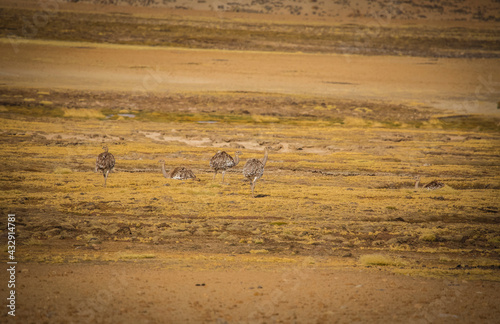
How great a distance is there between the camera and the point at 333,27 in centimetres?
8350

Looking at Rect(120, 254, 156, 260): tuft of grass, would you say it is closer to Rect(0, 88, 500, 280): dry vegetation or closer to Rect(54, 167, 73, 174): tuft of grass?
Rect(0, 88, 500, 280): dry vegetation

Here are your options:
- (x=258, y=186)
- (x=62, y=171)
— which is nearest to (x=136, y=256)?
(x=258, y=186)

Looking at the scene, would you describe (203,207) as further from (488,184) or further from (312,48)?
(312,48)

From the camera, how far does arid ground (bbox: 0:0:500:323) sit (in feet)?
32.0

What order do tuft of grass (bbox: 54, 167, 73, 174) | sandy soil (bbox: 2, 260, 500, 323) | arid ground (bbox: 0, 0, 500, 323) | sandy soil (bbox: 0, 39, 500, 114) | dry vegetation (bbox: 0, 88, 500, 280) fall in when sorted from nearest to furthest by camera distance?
sandy soil (bbox: 2, 260, 500, 323), arid ground (bbox: 0, 0, 500, 323), dry vegetation (bbox: 0, 88, 500, 280), tuft of grass (bbox: 54, 167, 73, 174), sandy soil (bbox: 0, 39, 500, 114)

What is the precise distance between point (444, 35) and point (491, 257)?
72.7m

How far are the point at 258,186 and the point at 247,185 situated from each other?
1.18ft

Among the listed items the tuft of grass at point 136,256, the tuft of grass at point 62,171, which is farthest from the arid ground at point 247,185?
the tuft of grass at point 62,171

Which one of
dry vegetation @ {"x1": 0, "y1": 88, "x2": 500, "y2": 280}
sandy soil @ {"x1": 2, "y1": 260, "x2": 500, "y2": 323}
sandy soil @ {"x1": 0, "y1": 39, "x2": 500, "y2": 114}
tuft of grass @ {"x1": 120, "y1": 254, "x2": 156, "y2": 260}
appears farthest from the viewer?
sandy soil @ {"x1": 0, "y1": 39, "x2": 500, "y2": 114}

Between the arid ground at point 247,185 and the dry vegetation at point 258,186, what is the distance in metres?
0.09

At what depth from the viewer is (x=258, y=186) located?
65.1 ft

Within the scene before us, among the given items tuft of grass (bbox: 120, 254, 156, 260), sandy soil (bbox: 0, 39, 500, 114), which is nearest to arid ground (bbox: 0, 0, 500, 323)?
tuft of grass (bbox: 120, 254, 156, 260)

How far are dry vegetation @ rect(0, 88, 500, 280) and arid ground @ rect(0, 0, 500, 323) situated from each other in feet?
0.29

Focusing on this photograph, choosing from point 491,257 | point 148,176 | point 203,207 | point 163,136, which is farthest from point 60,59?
point 491,257
